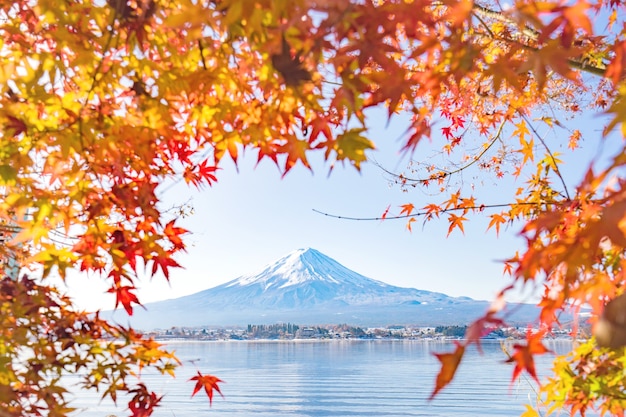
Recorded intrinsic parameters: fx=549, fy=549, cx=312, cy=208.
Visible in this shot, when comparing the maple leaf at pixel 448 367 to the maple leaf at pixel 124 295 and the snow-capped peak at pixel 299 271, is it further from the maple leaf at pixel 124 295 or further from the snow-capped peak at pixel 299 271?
the snow-capped peak at pixel 299 271

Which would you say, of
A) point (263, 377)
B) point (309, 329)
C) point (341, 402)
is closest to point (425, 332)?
point (309, 329)

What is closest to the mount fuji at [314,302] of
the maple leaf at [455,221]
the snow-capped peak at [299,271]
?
the snow-capped peak at [299,271]

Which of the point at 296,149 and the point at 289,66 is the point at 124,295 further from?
the point at 289,66

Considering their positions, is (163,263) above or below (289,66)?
below

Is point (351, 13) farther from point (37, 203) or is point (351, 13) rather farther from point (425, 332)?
point (425, 332)

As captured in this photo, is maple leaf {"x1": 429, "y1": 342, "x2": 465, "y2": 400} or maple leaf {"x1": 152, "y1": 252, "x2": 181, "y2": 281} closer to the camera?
maple leaf {"x1": 429, "y1": 342, "x2": 465, "y2": 400}

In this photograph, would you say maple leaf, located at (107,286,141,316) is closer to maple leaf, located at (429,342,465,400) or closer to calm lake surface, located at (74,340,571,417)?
maple leaf, located at (429,342,465,400)

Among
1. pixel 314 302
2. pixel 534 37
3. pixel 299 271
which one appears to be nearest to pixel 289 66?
pixel 534 37

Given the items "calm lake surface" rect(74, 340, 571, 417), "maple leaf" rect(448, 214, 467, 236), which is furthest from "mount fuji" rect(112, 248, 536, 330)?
"maple leaf" rect(448, 214, 467, 236)

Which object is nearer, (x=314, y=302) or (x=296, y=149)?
(x=296, y=149)
